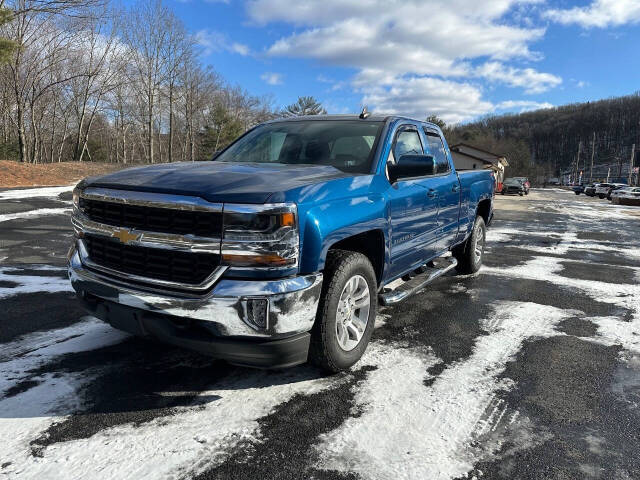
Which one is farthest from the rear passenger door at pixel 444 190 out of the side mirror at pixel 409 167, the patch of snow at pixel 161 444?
the patch of snow at pixel 161 444

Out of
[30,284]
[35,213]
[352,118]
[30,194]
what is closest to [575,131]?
[30,194]

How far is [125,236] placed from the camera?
2.81 meters

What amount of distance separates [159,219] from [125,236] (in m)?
0.29

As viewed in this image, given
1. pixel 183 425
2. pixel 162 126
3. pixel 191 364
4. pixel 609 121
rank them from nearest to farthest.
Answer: pixel 183 425 → pixel 191 364 → pixel 162 126 → pixel 609 121

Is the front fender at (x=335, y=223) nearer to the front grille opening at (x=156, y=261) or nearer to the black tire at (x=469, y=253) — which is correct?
the front grille opening at (x=156, y=261)

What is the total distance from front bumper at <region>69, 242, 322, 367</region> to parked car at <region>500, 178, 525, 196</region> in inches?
1668

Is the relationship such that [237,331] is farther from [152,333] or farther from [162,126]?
[162,126]

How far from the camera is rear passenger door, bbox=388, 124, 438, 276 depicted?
371 cm

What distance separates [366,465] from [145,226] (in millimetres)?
1815

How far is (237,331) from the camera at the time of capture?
2.54 meters

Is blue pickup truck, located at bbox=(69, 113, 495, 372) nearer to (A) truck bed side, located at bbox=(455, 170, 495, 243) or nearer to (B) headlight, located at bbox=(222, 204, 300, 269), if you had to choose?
(B) headlight, located at bbox=(222, 204, 300, 269)

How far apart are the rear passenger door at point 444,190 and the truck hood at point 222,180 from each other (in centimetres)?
168

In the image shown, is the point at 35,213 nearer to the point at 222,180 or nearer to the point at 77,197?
the point at 77,197

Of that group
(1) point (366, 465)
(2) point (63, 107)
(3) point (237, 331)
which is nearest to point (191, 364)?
(3) point (237, 331)
